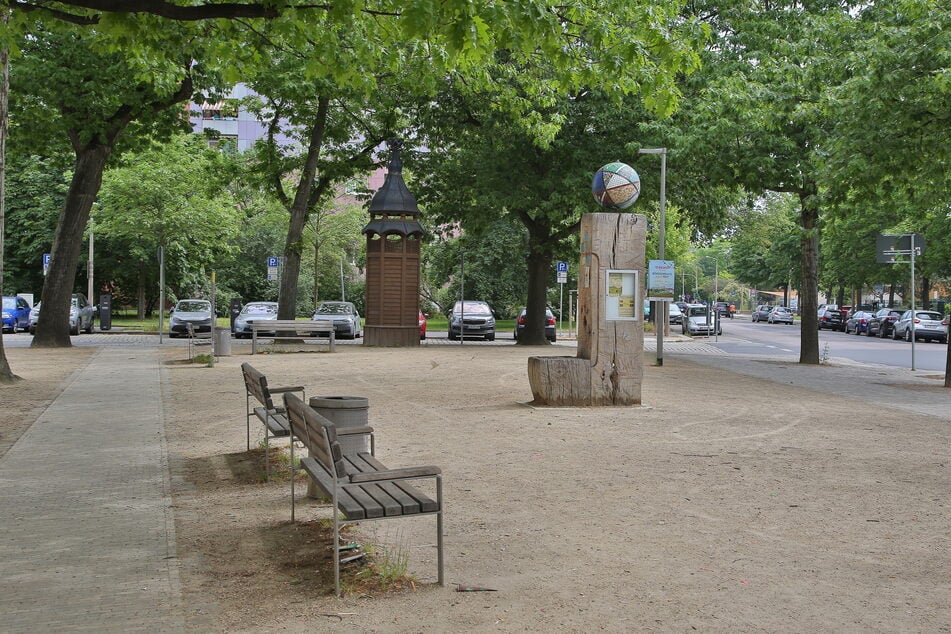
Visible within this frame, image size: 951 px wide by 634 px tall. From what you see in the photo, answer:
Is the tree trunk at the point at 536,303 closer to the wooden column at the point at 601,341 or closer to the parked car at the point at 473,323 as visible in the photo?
the parked car at the point at 473,323

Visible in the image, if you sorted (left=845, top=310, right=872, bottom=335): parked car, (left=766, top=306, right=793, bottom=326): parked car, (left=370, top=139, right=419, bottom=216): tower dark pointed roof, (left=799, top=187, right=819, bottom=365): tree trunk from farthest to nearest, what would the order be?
(left=766, top=306, right=793, bottom=326): parked car
(left=845, top=310, right=872, bottom=335): parked car
(left=370, top=139, right=419, bottom=216): tower dark pointed roof
(left=799, top=187, right=819, bottom=365): tree trunk

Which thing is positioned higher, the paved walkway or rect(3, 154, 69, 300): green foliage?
rect(3, 154, 69, 300): green foliage

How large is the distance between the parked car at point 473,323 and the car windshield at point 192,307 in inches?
360

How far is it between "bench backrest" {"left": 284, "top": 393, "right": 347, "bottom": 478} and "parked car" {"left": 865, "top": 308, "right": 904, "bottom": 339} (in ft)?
150

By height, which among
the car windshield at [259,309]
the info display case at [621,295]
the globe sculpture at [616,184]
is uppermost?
the globe sculpture at [616,184]

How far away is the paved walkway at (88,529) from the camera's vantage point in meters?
4.70

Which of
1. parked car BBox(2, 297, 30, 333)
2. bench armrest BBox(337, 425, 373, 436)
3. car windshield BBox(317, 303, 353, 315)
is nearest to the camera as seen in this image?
bench armrest BBox(337, 425, 373, 436)

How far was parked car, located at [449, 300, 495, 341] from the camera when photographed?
36.5 meters

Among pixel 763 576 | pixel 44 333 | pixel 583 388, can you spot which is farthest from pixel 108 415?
pixel 44 333

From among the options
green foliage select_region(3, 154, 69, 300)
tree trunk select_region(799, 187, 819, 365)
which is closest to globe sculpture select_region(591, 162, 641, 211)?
tree trunk select_region(799, 187, 819, 365)

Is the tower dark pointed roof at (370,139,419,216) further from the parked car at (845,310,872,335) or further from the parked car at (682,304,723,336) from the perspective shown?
the parked car at (845,310,872,335)

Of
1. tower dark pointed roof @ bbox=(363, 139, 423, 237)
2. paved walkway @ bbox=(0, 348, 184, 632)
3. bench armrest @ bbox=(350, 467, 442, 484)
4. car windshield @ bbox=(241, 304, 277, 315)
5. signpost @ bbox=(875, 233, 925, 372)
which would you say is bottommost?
paved walkway @ bbox=(0, 348, 184, 632)

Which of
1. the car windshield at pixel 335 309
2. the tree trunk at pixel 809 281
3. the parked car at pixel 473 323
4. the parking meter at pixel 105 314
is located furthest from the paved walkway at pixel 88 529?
the parking meter at pixel 105 314

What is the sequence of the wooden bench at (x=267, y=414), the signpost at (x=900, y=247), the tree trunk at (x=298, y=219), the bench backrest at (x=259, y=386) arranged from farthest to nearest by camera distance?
1. the tree trunk at (x=298, y=219)
2. the signpost at (x=900, y=247)
3. the bench backrest at (x=259, y=386)
4. the wooden bench at (x=267, y=414)
